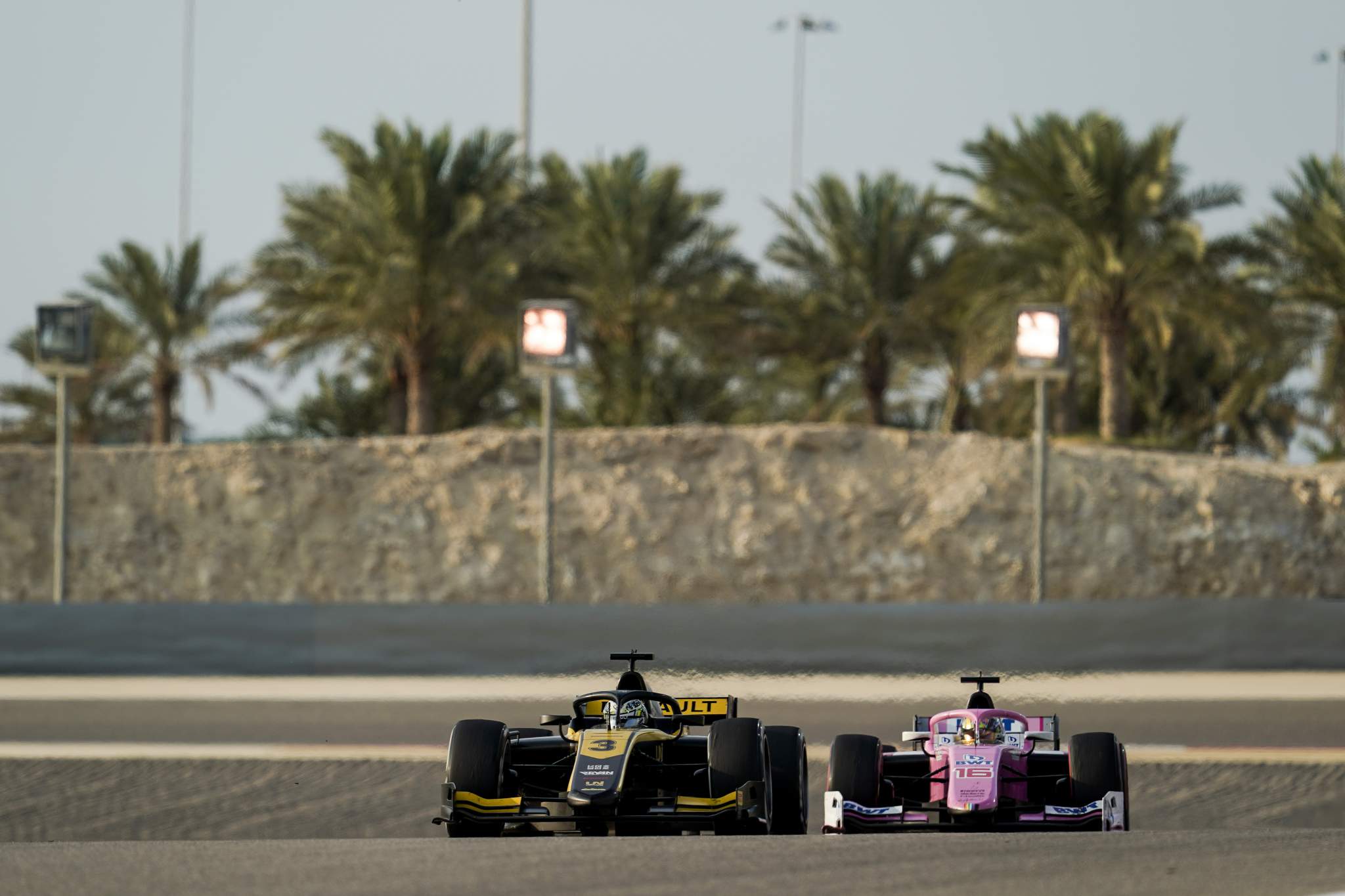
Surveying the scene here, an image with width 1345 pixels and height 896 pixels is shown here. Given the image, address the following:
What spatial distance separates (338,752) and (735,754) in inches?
211

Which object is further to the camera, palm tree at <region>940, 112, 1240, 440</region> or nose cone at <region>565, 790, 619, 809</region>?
palm tree at <region>940, 112, 1240, 440</region>

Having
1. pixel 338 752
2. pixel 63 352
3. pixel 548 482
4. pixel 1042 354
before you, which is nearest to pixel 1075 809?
pixel 338 752

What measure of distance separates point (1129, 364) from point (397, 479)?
20.5 m

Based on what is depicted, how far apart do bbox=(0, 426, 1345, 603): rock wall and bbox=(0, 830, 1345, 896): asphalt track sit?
27.6m

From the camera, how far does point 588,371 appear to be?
37875mm

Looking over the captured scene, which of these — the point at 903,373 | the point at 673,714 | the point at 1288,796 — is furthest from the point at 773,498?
the point at 673,714

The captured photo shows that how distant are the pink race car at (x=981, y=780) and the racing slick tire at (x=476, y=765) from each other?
1299mm

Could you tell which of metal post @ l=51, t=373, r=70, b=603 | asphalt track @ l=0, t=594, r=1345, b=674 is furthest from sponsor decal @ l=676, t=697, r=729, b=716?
metal post @ l=51, t=373, r=70, b=603

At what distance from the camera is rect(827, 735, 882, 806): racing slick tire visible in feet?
22.9

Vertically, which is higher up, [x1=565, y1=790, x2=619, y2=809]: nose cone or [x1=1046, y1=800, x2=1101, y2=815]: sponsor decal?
[x1=565, y1=790, x2=619, y2=809]: nose cone

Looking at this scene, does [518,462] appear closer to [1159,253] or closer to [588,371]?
[588,371]

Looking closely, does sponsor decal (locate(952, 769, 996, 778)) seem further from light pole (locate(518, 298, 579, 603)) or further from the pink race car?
light pole (locate(518, 298, 579, 603))

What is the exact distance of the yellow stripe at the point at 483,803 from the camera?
6.54 m

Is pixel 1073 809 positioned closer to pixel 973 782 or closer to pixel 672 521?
pixel 973 782
